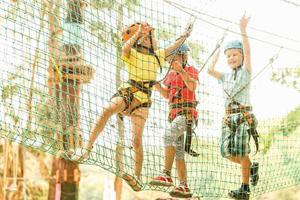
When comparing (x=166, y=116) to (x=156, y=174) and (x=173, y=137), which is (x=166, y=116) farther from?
(x=156, y=174)

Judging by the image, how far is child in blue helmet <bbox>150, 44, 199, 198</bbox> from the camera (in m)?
2.55

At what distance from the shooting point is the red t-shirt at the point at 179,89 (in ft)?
8.65

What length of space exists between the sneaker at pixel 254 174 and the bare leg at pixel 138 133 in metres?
0.68

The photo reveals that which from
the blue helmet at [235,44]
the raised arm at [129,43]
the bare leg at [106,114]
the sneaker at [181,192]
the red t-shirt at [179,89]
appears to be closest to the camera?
the bare leg at [106,114]

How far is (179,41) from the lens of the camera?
250cm

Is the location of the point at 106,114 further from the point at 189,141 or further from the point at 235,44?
the point at 235,44

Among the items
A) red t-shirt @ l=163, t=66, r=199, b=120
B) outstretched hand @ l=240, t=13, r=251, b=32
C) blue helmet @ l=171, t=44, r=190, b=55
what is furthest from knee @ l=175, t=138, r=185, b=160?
outstretched hand @ l=240, t=13, r=251, b=32

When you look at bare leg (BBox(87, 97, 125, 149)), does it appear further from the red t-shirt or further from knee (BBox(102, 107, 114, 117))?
the red t-shirt

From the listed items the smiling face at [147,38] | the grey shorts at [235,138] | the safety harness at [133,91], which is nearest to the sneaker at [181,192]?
the grey shorts at [235,138]

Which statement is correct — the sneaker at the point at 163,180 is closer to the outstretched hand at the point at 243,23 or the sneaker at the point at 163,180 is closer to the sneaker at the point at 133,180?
the sneaker at the point at 133,180

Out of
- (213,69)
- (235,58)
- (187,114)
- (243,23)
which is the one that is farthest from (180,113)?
(243,23)

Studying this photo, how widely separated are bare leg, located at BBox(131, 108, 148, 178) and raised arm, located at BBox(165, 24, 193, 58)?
1.13 feet

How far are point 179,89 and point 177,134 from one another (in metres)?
0.25

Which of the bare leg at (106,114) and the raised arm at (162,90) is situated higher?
the raised arm at (162,90)
